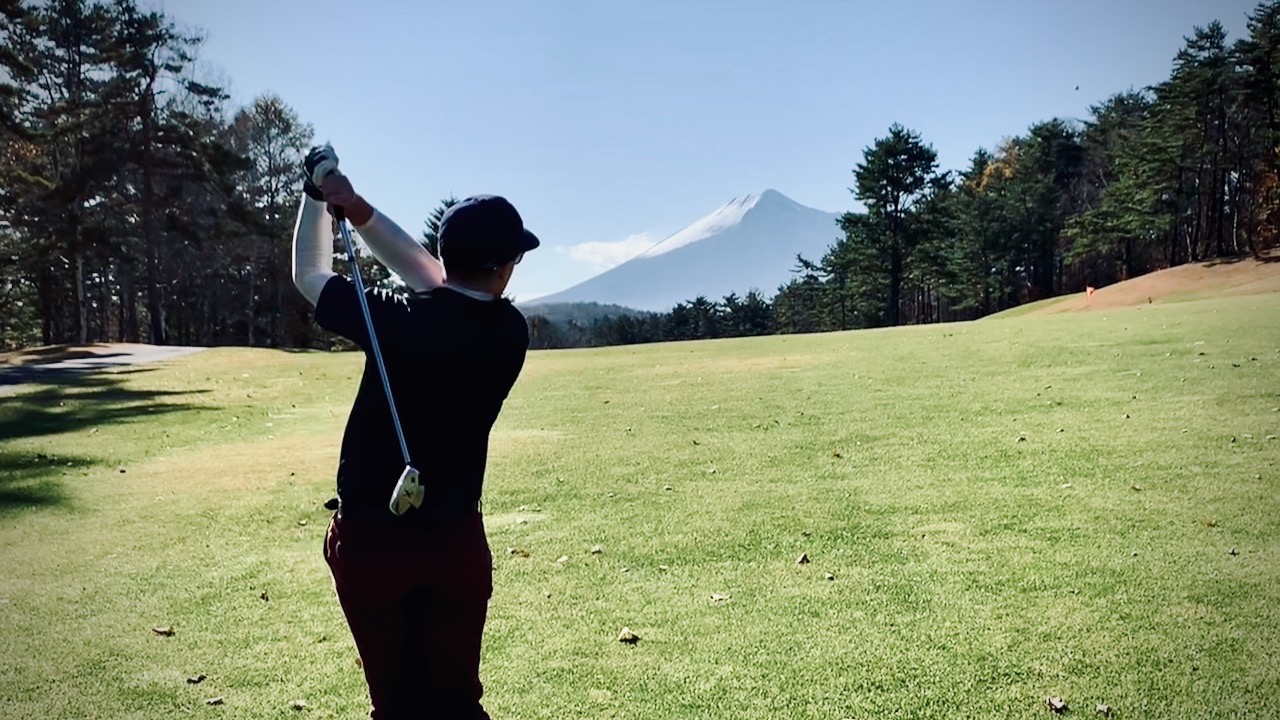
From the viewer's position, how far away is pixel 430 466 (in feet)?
8.59

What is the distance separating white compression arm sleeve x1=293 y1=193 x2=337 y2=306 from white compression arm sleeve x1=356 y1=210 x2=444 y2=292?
0.40 ft

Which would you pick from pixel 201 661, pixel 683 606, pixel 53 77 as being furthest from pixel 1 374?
pixel 53 77

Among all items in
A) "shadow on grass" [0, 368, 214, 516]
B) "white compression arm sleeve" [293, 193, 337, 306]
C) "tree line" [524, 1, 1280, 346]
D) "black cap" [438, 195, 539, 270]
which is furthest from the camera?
"tree line" [524, 1, 1280, 346]

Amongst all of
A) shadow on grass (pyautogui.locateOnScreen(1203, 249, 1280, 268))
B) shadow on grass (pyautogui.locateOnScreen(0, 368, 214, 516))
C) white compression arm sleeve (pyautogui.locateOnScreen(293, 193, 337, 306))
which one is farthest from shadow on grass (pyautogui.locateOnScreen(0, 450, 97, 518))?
shadow on grass (pyautogui.locateOnScreen(1203, 249, 1280, 268))

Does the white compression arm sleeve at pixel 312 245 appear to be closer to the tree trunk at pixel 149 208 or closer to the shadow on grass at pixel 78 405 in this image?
the shadow on grass at pixel 78 405

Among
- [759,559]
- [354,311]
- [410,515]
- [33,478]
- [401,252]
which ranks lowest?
[759,559]

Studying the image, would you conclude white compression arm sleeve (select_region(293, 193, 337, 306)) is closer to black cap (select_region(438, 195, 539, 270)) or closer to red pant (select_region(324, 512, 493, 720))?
black cap (select_region(438, 195, 539, 270))

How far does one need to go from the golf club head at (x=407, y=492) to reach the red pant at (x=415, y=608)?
0.47 feet

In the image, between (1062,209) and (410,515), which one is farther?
(1062,209)

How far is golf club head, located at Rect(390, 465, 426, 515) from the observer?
96.2 inches

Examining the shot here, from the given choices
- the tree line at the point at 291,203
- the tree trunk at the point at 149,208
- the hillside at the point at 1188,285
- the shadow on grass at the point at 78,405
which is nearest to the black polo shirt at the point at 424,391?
the shadow on grass at the point at 78,405

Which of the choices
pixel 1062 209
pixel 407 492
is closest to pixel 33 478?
pixel 407 492

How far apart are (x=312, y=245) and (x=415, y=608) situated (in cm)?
130

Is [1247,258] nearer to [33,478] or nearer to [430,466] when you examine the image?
[33,478]
